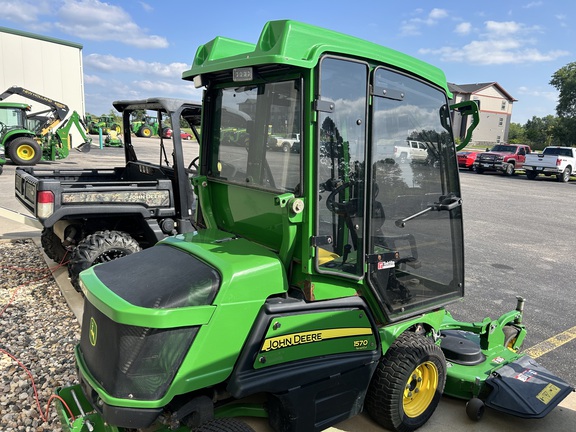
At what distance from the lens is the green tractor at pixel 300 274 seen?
83.1 inches

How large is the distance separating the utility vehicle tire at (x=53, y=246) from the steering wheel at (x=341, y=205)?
4.85m

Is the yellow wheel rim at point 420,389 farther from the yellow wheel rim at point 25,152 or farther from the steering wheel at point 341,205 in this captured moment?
the yellow wheel rim at point 25,152

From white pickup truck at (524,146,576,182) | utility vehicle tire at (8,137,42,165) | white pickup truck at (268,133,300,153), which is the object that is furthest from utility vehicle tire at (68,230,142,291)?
white pickup truck at (524,146,576,182)

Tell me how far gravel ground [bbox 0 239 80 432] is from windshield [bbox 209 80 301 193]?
6.74 ft

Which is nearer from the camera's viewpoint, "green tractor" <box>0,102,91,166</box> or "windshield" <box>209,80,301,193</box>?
"windshield" <box>209,80,301,193</box>

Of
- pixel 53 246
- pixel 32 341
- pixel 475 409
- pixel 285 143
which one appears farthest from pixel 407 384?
pixel 53 246

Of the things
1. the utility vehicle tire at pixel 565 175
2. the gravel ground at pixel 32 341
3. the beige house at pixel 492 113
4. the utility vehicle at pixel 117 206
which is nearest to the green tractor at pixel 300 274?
the gravel ground at pixel 32 341

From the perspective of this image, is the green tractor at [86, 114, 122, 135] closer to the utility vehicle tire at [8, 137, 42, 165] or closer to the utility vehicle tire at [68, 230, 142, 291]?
the utility vehicle tire at [8, 137, 42, 165]

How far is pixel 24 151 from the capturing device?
643 inches

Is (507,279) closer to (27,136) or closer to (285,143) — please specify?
(285,143)

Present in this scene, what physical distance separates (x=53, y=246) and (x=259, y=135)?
15.2 ft

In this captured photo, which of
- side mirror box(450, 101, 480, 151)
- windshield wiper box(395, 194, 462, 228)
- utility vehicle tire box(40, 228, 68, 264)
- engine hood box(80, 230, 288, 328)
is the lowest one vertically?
utility vehicle tire box(40, 228, 68, 264)

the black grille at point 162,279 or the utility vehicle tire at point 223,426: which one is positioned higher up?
the black grille at point 162,279

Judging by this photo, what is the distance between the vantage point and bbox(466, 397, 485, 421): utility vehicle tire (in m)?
2.98
